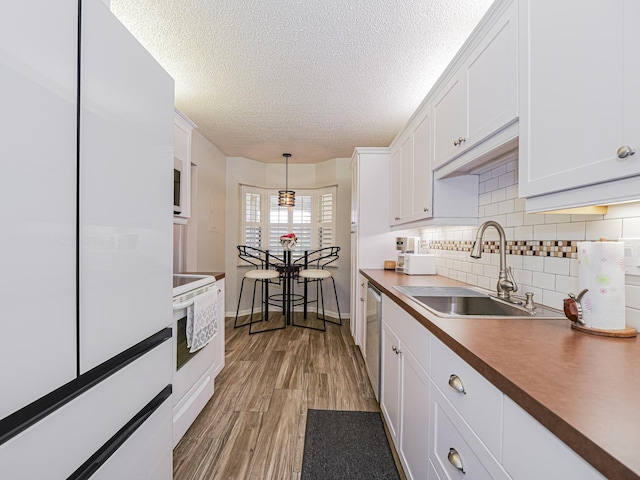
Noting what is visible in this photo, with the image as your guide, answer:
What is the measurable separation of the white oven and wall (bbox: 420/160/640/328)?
1.81m

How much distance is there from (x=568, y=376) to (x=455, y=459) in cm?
45

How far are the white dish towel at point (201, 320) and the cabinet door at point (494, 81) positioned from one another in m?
1.75

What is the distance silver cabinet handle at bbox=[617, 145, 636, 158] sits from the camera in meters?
0.64

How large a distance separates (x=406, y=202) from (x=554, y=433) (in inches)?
81.3

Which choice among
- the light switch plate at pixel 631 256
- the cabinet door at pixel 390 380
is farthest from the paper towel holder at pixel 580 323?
the cabinet door at pixel 390 380

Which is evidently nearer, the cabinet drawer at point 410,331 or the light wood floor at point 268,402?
the cabinet drawer at point 410,331

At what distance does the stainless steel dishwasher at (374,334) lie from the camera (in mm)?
2006

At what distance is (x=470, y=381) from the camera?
79cm

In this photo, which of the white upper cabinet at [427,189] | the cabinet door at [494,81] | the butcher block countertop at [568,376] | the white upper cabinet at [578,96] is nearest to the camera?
the butcher block countertop at [568,376]

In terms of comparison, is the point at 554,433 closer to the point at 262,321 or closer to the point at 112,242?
the point at 112,242

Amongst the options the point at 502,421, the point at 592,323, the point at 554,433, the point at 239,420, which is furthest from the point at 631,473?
the point at 239,420

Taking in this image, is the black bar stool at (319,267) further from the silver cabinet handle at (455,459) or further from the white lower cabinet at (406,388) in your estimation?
the silver cabinet handle at (455,459)

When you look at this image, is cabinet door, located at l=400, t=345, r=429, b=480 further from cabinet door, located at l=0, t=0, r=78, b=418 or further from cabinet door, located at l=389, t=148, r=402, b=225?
cabinet door, located at l=389, t=148, r=402, b=225

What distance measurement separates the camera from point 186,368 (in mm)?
1720
